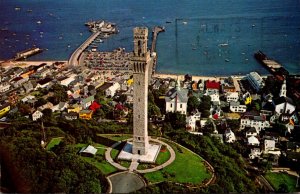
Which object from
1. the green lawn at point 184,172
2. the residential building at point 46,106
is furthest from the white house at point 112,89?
the green lawn at point 184,172

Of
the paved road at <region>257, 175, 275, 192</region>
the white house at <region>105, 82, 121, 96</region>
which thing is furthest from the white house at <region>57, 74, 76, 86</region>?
the paved road at <region>257, 175, 275, 192</region>

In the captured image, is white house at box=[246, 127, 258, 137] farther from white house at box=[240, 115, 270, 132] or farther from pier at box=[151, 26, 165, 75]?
pier at box=[151, 26, 165, 75]

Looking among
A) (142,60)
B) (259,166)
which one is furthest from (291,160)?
(142,60)

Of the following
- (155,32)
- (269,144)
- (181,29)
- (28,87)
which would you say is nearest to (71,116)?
(28,87)

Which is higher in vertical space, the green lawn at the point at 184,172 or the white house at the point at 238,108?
the green lawn at the point at 184,172

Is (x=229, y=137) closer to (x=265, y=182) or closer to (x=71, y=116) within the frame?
(x=265, y=182)

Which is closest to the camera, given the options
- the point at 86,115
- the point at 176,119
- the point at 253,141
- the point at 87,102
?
the point at 253,141

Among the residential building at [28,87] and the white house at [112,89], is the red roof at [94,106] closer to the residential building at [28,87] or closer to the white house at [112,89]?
the white house at [112,89]
